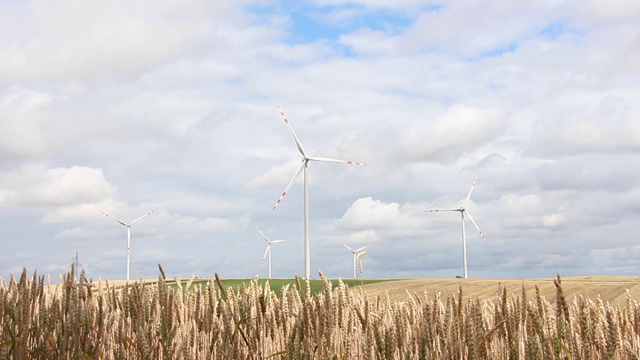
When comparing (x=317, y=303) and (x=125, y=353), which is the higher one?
(x=317, y=303)

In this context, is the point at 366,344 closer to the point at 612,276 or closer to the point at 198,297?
the point at 198,297

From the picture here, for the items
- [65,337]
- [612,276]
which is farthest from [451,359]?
[612,276]

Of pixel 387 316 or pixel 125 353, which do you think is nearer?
pixel 125 353

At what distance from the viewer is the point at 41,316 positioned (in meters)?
6.40

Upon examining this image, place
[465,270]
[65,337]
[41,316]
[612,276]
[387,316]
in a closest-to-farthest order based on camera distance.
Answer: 1. [65,337]
2. [41,316]
3. [387,316]
4. [612,276]
5. [465,270]

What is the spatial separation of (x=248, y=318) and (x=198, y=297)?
274 cm

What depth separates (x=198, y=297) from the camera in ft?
25.9

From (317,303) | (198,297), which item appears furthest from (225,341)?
(198,297)

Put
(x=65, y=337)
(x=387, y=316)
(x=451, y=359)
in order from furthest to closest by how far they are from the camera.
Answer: (x=387, y=316) → (x=65, y=337) → (x=451, y=359)

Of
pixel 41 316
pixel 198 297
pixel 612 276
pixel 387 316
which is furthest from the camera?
pixel 612 276

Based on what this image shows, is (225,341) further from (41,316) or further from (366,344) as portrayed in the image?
(41,316)

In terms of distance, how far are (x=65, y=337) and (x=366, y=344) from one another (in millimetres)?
2601

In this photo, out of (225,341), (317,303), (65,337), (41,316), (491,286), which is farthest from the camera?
(491,286)

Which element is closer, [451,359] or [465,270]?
[451,359]
